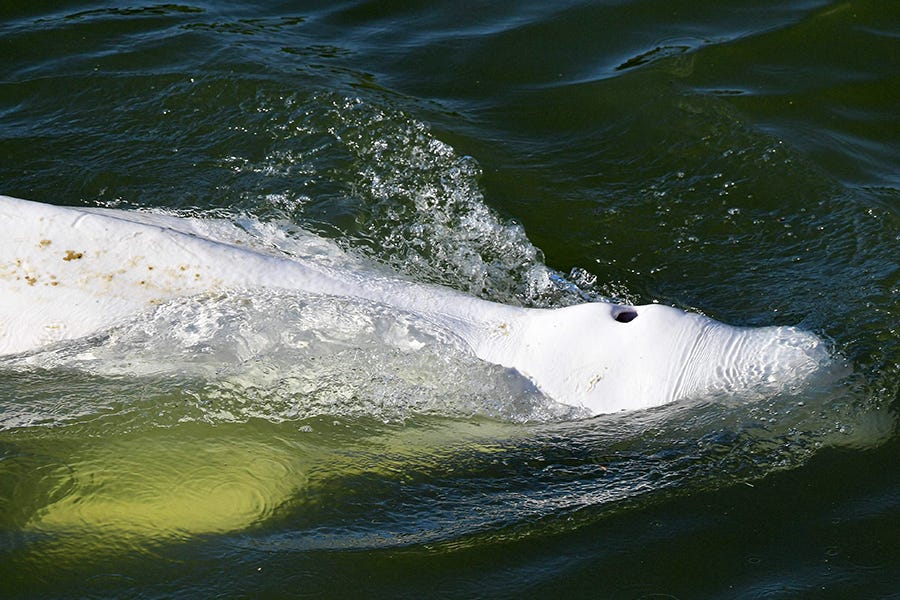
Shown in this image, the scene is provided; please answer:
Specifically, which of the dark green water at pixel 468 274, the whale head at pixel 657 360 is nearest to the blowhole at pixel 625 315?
the whale head at pixel 657 360

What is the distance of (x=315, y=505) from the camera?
12.8 ft

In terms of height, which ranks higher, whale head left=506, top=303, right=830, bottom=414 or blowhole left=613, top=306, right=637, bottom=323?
blowhole left=613, top=306, right=637, bottom=323

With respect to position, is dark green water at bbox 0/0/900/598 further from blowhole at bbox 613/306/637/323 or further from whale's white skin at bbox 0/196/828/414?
blowhole at bbox 613/306/637/323

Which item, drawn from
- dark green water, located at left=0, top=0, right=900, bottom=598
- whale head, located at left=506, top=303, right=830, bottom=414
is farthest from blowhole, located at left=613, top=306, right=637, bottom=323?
dark green water, located at left=0, top=0, right=900, bottom=598

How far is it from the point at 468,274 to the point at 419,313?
98 cm

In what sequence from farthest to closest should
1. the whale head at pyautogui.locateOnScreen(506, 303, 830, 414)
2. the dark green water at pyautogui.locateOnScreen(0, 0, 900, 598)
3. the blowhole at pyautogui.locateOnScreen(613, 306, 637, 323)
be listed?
the blowhole at pyautogui.locateOnScreen(613, 306, 637, 323) < the whale head at pyautogui.locateOnScreen(506, 303, 830, 414) < the dark green water at pyautogui.locateOnScreen(0, 0, 900, 598)

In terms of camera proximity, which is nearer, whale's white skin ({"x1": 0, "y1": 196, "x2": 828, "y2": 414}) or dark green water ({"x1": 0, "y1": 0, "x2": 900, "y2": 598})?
dark green water ({"x1": 0, "y1": 0, "x2": 900, "y2": 598})

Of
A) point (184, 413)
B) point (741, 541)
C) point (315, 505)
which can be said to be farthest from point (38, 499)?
point (741, 541)

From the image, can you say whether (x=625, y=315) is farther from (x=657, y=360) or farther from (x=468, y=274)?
(x=468, y=274)

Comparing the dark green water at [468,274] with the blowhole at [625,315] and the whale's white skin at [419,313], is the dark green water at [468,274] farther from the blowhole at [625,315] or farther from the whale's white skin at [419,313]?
the blowhole at [625,315]

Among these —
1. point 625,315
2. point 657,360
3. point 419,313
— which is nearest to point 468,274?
point 419,313

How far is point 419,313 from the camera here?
4.18 metres

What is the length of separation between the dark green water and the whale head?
9 cm

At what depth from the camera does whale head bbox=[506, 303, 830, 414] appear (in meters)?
3.90
